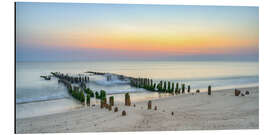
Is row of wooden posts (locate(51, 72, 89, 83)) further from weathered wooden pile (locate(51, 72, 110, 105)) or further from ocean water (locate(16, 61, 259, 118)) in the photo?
ocean water (locate(16, 61, 259, 118))

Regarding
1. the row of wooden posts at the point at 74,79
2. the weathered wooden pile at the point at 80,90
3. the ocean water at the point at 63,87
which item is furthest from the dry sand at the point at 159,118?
the row of wooden posts at the point at 74,79

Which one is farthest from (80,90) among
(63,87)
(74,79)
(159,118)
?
(159,118)

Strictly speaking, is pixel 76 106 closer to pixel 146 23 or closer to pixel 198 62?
pixel 146 23

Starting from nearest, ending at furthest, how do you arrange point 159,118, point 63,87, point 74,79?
point 159,118 < point 63,87 < point 74,79

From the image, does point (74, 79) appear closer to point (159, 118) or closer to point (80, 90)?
point (80, 90)

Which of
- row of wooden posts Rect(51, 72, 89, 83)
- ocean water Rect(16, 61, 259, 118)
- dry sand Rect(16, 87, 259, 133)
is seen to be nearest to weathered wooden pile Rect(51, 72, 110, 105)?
row of wooden posts Rect(51, 72, 89, 83)

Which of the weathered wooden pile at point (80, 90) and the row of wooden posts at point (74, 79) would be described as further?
the row of wooden posts at point (74, 79)

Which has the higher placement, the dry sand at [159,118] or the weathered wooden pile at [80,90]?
the weathered wooden pile at [80,90]

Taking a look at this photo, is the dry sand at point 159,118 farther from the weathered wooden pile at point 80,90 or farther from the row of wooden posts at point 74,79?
the row of wooden posts at point 74,79

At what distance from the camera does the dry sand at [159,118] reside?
4.53 m

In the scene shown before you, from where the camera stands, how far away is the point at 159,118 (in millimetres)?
4812

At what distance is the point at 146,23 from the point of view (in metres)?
5.21
